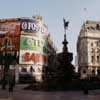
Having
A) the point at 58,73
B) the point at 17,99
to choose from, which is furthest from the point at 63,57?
the point at 17,99

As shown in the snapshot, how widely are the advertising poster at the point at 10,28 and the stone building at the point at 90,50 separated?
28.2 meters

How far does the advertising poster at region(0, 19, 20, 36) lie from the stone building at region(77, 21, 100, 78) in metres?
28.2

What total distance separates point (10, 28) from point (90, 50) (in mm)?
31519

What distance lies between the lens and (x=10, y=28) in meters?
72.2

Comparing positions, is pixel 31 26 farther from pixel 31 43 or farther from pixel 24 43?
pixel 24 43

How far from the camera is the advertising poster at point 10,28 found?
71.6 metres

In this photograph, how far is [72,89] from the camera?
109ft

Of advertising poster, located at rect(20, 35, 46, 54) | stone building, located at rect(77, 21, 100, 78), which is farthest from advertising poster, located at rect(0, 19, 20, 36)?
stone building, located at rect(77, 21, 100, 78)

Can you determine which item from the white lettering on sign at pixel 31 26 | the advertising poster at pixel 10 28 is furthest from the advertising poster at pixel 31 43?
the advertising poster at pixel 10 28

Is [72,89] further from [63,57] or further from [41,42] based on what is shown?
[41,42]

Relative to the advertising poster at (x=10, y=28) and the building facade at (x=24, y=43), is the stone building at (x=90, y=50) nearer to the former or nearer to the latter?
the building facade at (x=24, y=43)

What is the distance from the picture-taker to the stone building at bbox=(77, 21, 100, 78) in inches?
3366

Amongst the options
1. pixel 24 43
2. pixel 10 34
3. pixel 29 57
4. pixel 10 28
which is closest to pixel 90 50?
pixel 29 57

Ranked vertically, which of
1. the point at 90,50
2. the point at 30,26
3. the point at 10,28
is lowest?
the point at 90,50
